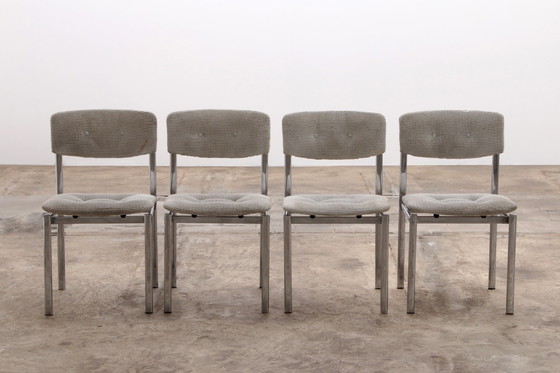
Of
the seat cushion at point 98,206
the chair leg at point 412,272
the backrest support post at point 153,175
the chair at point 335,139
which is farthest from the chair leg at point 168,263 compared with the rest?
the chair leg at point 412,272

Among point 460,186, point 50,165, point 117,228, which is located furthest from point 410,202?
point 50,165

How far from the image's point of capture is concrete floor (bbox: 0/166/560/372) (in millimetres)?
3270

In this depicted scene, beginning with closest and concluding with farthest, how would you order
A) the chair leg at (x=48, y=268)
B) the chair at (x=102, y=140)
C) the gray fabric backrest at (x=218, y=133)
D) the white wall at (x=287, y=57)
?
the chair leg at (x=48, y=268) < the chair at (x=102, y=140) < the gray fabric backrest at (x=218, y=133) < the white wall at (x=287, y=57)

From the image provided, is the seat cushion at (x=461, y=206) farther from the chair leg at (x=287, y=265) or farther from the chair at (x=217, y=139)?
the chair at (x=217, y=139)

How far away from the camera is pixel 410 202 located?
3.92 m

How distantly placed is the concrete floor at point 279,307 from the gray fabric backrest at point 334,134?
649mm

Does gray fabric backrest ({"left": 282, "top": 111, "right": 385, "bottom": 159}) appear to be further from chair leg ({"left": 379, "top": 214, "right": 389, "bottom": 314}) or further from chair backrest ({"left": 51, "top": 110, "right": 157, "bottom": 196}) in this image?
chair backrest ({"left": 51, "top": 110, "right": 157, "bottom": 196})

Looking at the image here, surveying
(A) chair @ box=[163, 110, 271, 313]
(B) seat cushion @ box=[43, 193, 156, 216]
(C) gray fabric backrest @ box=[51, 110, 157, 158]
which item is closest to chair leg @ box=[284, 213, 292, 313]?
(A) chair @ box=[163, 110, 271, 313]

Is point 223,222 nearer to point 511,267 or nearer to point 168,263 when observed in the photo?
point 168,263

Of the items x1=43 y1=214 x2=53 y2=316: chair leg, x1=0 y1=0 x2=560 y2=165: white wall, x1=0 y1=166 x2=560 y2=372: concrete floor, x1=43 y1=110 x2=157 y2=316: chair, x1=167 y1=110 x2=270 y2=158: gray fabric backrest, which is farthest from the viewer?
x1=0 y1=0 x2=560 y2=165: white wall

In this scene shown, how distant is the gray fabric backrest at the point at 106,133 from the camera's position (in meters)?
4.20

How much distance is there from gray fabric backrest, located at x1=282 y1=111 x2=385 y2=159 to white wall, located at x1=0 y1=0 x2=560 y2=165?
3675mm

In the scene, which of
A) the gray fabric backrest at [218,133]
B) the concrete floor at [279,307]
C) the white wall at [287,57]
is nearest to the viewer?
the concrete floor at [279,307]

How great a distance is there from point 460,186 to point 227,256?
2.85 metres
